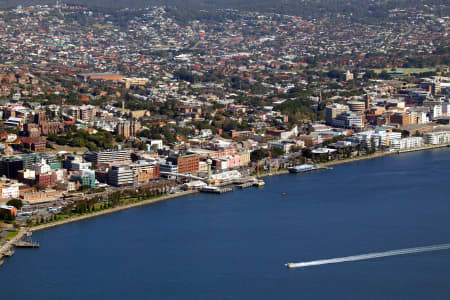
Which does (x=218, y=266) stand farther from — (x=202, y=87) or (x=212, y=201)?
(x=202, y=87)

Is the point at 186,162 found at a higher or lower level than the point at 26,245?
higher

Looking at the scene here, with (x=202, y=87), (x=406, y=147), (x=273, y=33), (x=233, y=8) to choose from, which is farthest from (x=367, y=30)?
(x=406, y=147)

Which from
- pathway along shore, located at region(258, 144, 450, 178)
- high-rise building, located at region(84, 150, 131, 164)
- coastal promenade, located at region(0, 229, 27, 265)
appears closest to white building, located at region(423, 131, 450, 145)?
pathway along shore, located at region(258, 144, 450, 178)

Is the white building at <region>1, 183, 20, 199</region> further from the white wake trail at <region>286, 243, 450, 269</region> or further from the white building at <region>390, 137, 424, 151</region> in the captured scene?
the white building at <region>390, 137, 424, 151</region>

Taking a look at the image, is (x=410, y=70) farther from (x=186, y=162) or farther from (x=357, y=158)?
(x=186, y=162)

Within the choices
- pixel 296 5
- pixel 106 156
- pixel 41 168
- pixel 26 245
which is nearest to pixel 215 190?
pixel 106 156

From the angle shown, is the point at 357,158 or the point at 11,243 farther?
the point at 357,158

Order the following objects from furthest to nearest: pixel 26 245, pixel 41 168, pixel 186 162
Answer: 1. pixel 186 162
2. pixel 41 168
3. pixel 26 245
